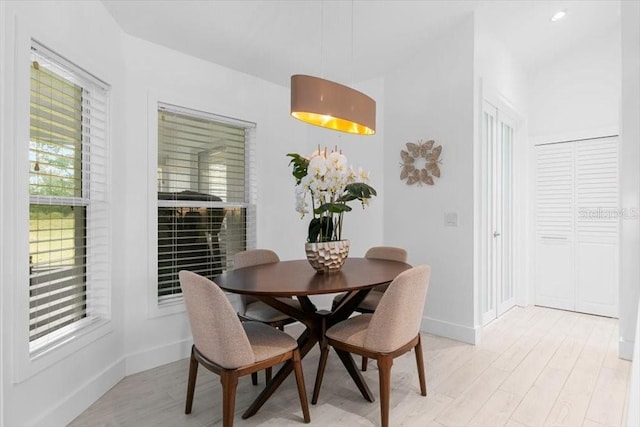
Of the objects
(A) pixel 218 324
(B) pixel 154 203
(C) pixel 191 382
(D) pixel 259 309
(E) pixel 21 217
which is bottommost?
(C) pixel 191 382

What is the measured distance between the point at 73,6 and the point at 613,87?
4.92 m

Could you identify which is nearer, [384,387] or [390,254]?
[384,387]

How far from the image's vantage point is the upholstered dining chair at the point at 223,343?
1.71 metres

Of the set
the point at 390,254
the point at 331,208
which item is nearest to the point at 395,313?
the point at 331,208

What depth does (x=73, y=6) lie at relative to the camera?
2055 mm

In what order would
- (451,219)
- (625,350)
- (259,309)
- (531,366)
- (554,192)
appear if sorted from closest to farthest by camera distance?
(259,309), (531,366), (625,350), (451,219), (554,192)

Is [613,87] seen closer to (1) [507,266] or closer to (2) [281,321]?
(1) [507,266]

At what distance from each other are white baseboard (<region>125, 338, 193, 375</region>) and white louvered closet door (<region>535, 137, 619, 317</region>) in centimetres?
405

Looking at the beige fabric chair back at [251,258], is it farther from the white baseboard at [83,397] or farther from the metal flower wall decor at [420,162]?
the metal flower wall decor at [420,162]

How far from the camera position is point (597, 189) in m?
3.94

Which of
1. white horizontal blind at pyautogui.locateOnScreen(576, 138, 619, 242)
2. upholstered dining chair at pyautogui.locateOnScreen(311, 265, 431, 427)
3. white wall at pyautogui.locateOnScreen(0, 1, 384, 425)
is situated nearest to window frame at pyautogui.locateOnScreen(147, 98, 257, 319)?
white wall at pyautogui.locateOnScreen(0, 1, 384, 425)

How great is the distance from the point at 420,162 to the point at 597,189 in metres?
2.11

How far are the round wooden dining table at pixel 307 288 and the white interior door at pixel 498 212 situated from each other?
1635 mm

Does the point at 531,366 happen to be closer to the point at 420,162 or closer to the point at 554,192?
the point at 420,162
